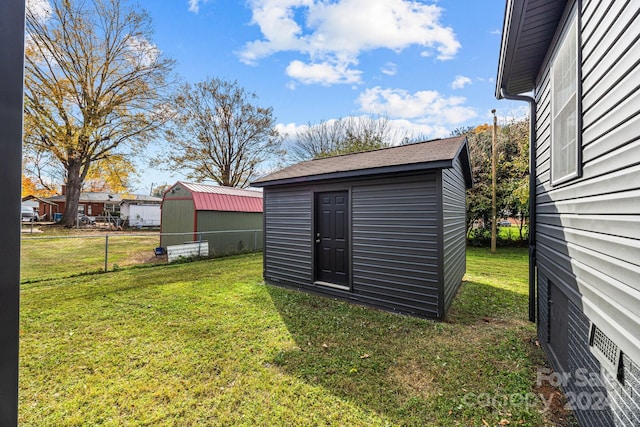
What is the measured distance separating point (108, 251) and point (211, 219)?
3928 mm

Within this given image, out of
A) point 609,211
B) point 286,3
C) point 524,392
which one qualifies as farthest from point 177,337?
point 286,3

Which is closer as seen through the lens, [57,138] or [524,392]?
[524,392]

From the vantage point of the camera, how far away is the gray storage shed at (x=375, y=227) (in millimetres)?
4195

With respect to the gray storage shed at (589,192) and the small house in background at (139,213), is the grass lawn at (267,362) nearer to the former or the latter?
the gray storage shed at (589,192)

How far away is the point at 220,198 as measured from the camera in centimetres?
1138

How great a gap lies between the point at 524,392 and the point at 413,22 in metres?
7.27

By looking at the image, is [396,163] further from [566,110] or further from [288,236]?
[288,236]

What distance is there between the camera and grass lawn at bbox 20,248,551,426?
2281 mm

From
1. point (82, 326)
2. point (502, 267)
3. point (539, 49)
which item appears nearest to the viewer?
point (539, 49)

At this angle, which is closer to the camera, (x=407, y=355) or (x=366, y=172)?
(x=407, y=355)

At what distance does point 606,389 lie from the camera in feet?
5.66

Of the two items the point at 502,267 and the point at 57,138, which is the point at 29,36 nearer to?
the point at 57,138

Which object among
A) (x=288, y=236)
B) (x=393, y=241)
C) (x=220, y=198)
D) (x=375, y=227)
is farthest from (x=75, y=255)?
(x=393, y=241)

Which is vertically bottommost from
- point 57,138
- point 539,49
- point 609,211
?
point 609,211
